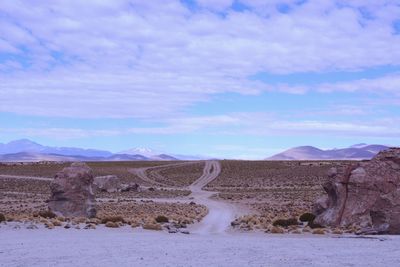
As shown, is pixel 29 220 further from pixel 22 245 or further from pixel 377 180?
pixel 377 180

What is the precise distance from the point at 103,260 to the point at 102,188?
46.6m

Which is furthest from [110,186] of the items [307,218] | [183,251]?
[183,251]

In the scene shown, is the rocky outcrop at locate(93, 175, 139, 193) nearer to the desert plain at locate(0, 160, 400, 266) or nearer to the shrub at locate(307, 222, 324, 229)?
the desert plain at locate(0, 160, 400, 266)

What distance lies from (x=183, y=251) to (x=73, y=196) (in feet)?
51.4

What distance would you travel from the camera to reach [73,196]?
100ft

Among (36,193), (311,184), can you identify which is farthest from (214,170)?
(36,193)

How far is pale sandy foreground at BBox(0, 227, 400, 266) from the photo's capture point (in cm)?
1404

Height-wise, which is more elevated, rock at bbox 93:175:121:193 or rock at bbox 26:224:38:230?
rock at bbox 93:175:121:193

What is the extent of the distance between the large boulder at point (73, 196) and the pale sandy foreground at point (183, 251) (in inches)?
349

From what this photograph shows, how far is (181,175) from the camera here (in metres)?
91.2

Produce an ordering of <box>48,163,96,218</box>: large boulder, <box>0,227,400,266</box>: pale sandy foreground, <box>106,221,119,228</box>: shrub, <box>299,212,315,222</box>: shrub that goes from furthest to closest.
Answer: <box>48,163,96,218</box>: large boulder → <box>299,212,315,222</box>: shrub → <box>106,221,119,228</box>: shrub → <box>0,227,400,266</box>: pale sandy foreground

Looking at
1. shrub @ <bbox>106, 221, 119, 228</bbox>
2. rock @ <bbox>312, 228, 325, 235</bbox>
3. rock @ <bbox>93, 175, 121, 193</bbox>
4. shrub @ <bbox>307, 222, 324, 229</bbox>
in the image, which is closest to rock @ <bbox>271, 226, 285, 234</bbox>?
rock @ <bbox>312, 228, 325, 235</bbox>

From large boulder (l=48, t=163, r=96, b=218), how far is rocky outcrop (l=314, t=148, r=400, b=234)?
12190 mm

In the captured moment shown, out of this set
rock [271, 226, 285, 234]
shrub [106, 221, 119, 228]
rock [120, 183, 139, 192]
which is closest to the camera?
rock [271, 226, 285, 234]
